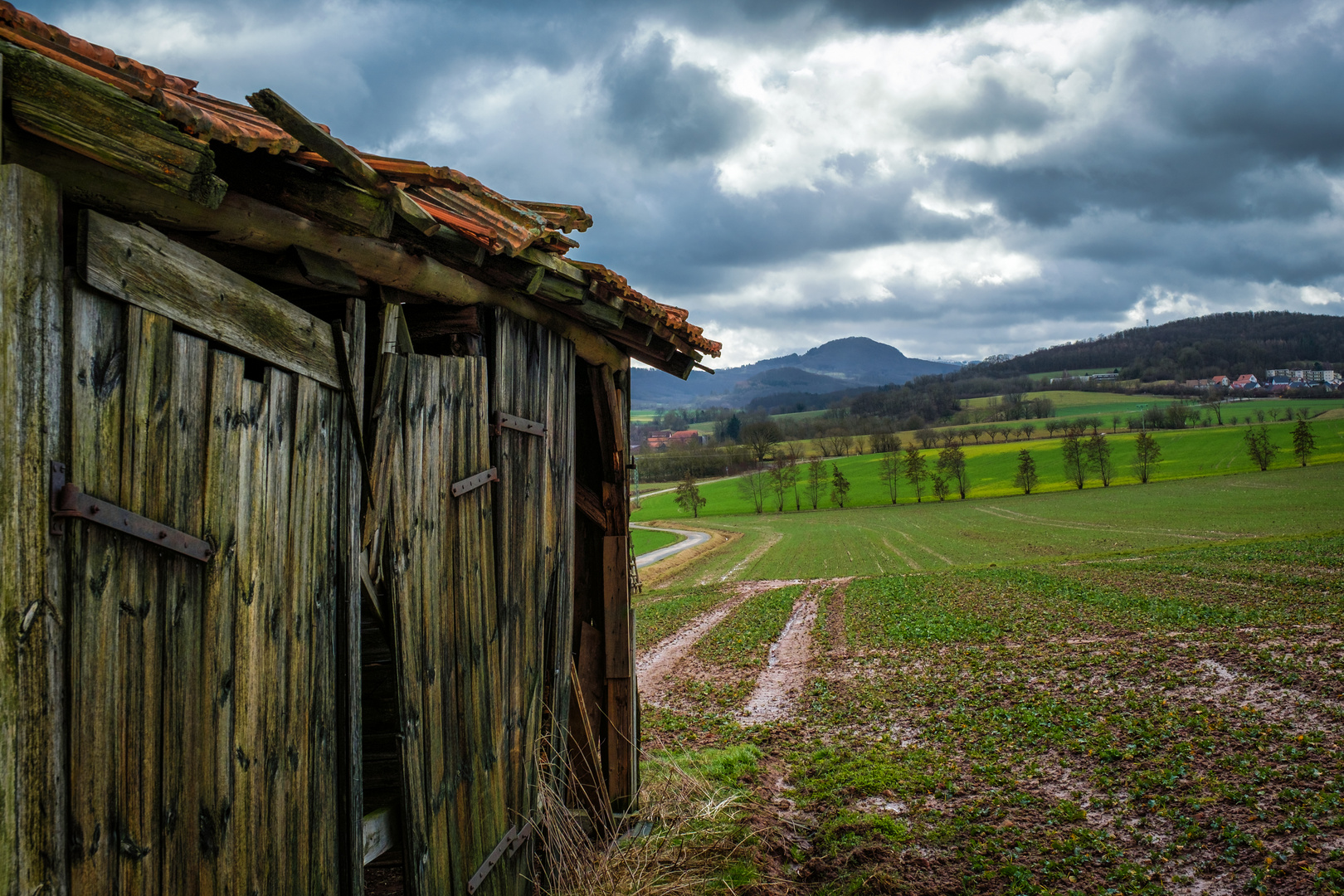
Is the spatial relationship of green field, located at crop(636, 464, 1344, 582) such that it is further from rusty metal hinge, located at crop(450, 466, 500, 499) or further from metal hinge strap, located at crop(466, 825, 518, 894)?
rusty metal hinge, located at crop(450, 466, 500, 499)

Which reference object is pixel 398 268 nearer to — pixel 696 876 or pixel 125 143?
pixel 125 143

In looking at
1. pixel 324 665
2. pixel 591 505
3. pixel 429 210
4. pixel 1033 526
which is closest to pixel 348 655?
pixel 324 665

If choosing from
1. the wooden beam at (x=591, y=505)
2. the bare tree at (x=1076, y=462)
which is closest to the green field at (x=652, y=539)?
the bare tree at (x=1076, y=462)

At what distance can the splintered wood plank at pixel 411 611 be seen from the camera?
3.02 meters

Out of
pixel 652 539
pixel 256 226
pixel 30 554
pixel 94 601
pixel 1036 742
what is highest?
pixel 256 226

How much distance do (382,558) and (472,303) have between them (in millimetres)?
1309

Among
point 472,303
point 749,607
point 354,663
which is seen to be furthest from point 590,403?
point 749,607

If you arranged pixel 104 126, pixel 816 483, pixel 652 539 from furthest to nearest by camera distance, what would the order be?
pixel 816 483 → pixel 652 539 → pixel 104 126

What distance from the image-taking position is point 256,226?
2428 millimetres

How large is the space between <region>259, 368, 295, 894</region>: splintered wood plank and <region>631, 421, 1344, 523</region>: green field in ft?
222

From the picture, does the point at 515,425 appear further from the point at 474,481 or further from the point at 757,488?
the point at 757,488

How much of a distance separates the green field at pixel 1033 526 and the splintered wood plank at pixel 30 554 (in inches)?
1201

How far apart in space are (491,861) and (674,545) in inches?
1904

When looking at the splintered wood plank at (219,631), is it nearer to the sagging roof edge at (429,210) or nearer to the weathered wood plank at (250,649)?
the weathered wood plank at (250,649)
